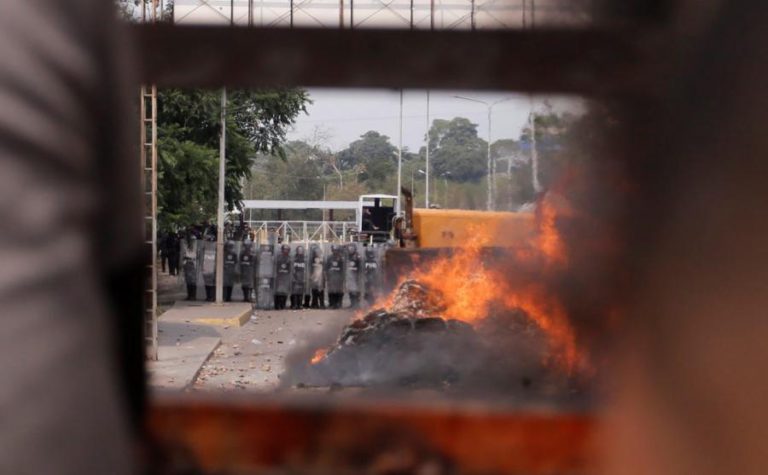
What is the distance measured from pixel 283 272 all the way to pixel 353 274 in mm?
1376

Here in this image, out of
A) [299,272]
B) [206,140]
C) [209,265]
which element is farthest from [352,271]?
[206,140]

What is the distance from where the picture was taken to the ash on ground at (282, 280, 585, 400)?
19.6 ft

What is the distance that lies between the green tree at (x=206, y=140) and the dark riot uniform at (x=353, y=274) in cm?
315

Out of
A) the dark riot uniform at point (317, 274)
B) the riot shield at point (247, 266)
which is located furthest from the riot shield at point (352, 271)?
the riot shield at point (247, 266)

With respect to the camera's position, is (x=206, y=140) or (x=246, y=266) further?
(x=206, y=140)

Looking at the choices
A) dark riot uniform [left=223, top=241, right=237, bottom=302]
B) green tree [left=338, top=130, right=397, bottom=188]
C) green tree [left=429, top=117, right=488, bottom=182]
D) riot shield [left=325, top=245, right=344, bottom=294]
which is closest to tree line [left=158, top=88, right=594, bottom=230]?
green tree [left=429, top=117, right=488, bottom=182]

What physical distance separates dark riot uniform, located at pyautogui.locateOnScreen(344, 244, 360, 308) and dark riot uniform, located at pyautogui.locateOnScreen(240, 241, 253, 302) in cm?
193

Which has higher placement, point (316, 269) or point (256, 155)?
point (256, 155)

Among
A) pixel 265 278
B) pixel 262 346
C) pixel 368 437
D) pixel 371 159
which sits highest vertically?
pixel 371 159

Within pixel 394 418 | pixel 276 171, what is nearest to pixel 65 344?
pixel 394 418

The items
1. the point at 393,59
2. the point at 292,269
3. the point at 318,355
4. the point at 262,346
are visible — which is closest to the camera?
the point at 393,59

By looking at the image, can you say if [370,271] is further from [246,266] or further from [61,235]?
[61,235]

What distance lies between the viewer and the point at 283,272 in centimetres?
1662

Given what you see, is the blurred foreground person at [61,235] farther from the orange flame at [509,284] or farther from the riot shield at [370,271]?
the riot shield at [370,271]
